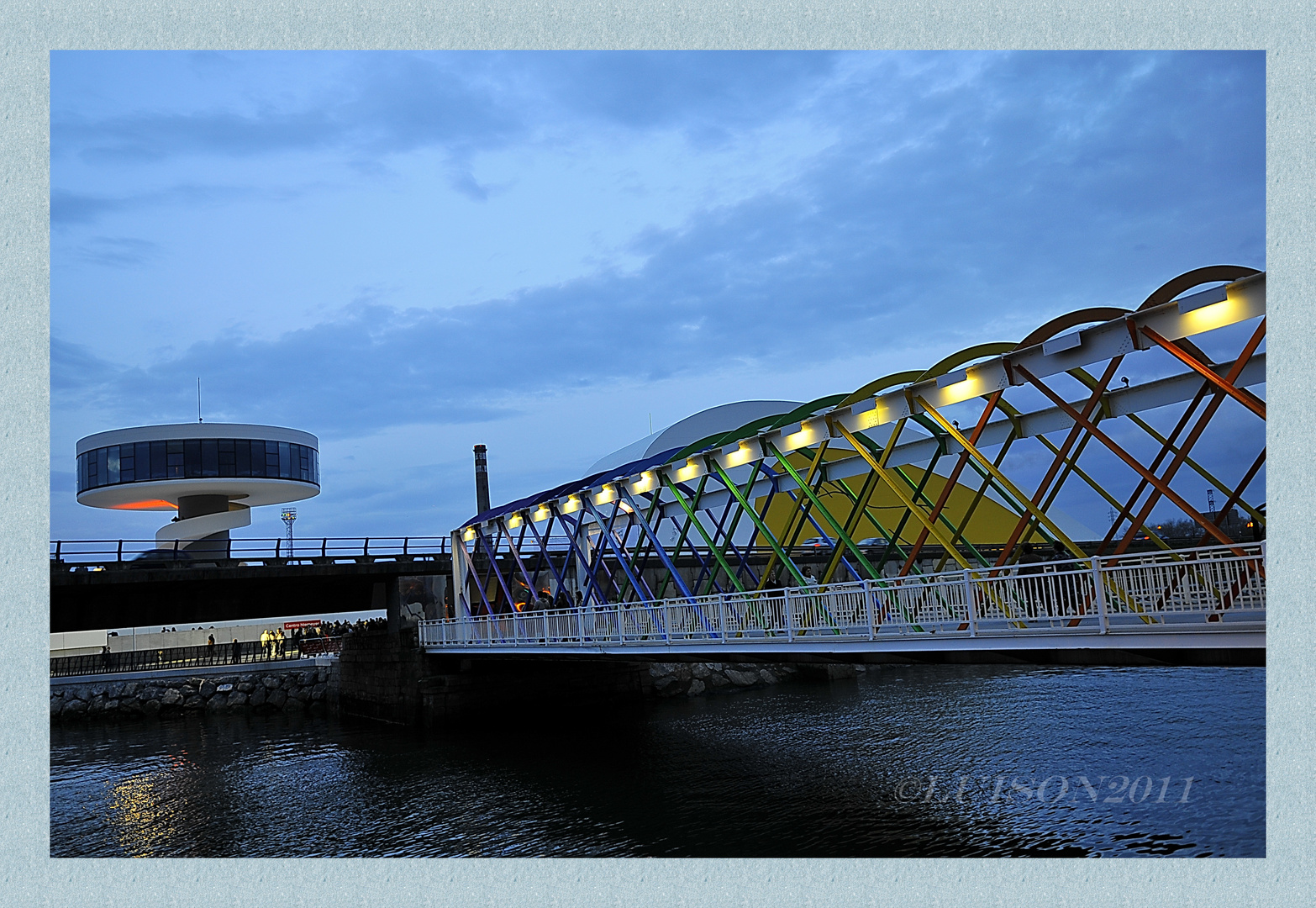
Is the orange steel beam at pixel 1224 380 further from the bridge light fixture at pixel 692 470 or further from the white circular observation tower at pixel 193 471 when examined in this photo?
the white circular observation tower at pixel 193 471

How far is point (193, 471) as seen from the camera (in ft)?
188

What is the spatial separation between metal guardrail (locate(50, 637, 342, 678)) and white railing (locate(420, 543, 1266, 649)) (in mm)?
23173

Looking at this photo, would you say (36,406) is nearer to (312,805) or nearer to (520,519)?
(312,805)

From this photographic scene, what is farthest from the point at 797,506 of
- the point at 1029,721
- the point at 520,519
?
the point at 520,519

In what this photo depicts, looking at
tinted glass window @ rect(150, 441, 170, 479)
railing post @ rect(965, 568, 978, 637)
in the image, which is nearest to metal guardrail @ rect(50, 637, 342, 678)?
tinted glass window @ rect(150, 441, 170, 479)

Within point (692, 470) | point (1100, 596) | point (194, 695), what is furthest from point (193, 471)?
Answer: point (1100, 596)

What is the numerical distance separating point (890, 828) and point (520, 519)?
19002 mm

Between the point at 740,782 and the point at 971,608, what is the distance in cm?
902

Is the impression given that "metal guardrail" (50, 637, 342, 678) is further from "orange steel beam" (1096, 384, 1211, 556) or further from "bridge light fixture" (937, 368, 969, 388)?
"orange steel beam" (1096, 384, 1211, 556)

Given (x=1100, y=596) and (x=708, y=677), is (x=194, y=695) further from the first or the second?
(x=1100, y=596)

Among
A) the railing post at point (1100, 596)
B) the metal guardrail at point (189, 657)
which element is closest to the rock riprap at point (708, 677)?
the metal guardrail at point (189, 657)

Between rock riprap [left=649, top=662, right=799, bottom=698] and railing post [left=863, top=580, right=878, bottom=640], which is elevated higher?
railing post [left=863, top=580, right=878, bottom=640]

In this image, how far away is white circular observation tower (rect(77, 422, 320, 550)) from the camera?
57.5m

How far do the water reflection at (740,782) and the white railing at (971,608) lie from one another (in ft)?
9.92
